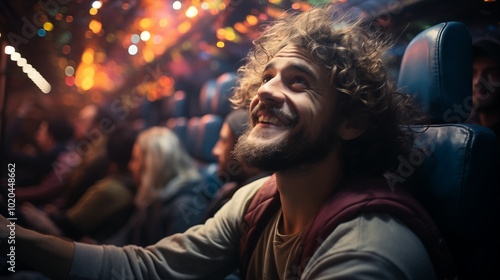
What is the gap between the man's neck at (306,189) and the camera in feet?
3.99

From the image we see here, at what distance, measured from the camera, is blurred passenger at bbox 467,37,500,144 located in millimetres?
1316

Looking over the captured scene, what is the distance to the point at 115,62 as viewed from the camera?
182 inches

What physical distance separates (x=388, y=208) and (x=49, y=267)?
3.45 feet

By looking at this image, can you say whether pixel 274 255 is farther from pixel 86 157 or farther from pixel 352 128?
pixel 86 157

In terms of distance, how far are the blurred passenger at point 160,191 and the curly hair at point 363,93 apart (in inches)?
A: 47.3

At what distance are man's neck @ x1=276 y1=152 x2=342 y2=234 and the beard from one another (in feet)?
0.10

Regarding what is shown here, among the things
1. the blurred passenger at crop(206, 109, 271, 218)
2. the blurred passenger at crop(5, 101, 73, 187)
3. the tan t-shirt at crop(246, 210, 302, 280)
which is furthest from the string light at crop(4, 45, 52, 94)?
the tan t-shirt at crop(246, 210, 302, 280)

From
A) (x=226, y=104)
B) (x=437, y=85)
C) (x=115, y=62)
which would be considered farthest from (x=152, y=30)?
(x=437, y=85)

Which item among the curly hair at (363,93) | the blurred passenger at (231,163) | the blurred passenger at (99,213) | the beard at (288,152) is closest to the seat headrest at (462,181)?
the curly hair at (363,93)

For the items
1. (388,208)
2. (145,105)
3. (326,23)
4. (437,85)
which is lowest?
(145,105)

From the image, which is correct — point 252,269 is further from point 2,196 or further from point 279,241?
point 2,196

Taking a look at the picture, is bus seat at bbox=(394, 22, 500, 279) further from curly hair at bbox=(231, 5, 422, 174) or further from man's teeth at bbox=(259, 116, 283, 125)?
man's teeth at bbox=(259, 116, 283, 125)

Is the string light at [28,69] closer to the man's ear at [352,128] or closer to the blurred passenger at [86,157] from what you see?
the blurred passenger at [86,157]

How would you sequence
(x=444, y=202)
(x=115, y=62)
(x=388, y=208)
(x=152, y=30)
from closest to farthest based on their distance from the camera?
(x=388, y=208) < (x=444, y=202) < (x=152, y=30) < (x=115, y=62)
